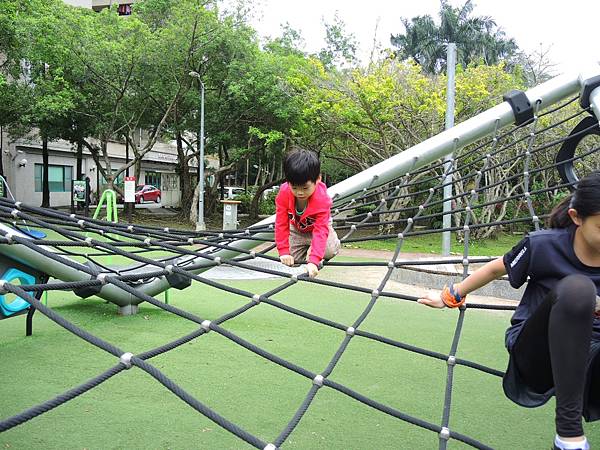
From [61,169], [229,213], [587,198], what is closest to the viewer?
[587,198]

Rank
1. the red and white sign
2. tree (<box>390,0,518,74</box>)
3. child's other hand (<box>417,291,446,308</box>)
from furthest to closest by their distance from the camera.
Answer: tree (<box>390,0,518,74</box>) → the red and white sign → child's other hand (<box>417,291,446,308</box>)

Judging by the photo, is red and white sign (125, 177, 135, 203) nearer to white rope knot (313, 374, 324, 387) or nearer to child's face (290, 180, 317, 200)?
child's face (290, 180, 317, 200)

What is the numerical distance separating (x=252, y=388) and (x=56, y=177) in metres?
19.8

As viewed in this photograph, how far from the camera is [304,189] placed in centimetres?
221

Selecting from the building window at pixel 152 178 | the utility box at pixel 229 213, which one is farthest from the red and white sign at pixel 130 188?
the building window at pixel 152 178

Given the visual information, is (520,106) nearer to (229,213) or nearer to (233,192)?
(229,213)

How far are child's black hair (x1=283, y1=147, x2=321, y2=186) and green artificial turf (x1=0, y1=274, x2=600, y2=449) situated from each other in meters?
0.92

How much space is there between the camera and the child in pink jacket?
2154 mm

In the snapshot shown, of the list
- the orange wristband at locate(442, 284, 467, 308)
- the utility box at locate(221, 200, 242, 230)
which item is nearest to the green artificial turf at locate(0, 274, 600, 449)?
the orange wristband at locate(442, 284, 467, 308)

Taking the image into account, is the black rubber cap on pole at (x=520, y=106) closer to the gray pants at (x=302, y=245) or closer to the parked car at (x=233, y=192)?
the gray pants at (x=302, y=245)

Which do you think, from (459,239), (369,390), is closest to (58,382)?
(369,390)

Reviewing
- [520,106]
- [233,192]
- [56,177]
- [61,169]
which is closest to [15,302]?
[520,106]

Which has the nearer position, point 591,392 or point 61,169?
point 591,392

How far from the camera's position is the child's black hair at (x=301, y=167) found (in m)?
2.14
